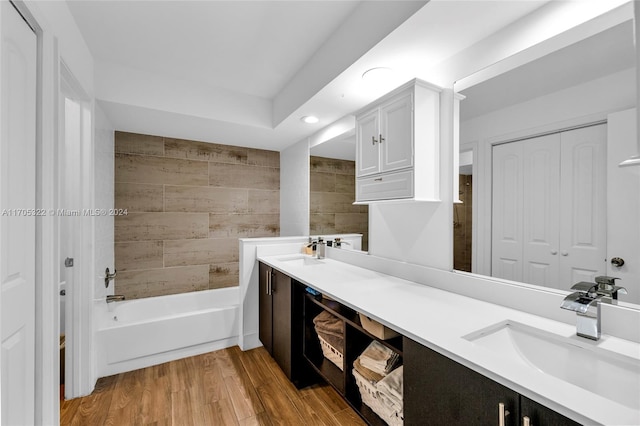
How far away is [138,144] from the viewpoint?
301cm

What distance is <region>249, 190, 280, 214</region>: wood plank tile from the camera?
3.60m

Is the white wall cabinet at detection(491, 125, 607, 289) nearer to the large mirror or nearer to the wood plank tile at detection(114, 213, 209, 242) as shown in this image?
Answer: the large mirror

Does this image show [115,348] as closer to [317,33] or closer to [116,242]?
[116,242]

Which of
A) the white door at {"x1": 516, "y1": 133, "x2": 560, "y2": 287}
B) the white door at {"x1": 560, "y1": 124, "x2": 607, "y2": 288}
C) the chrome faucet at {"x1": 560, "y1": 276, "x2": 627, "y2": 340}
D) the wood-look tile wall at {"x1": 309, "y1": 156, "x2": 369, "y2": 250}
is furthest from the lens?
the wood-look tile wall at {"x1": 309, "y1": 156, "x2": 369, "y2": 250}

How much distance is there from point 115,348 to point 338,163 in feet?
7.87

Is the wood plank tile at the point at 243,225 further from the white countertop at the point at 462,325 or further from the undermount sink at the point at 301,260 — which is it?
the white countertop at the point at 462,325

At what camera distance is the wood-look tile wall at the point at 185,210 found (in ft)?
9.75

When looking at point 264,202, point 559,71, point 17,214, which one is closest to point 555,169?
point 559,71

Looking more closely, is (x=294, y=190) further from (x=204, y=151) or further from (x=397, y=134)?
(x=397, y=134)

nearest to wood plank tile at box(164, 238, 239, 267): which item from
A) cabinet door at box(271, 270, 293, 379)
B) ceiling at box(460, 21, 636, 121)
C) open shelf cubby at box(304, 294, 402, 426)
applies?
cabinet door at box(271, 270, 293, 379)

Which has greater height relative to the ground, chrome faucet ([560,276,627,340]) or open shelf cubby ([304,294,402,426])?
chrome faucet ([560,276,627,340])

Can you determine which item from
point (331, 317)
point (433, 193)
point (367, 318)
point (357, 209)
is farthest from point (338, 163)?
point (367, 318)

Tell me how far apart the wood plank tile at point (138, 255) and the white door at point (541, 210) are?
327cm

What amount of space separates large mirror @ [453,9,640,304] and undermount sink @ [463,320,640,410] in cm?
27
